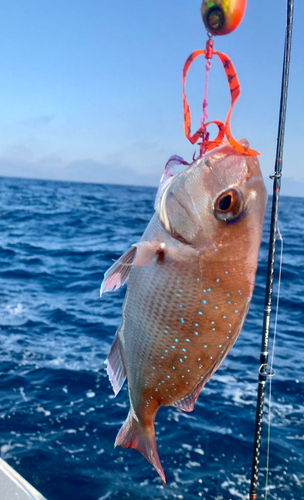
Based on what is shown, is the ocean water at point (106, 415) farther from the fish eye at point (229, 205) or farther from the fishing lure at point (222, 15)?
the fishing lure at point (222, 15)

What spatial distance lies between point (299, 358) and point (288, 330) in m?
1.55

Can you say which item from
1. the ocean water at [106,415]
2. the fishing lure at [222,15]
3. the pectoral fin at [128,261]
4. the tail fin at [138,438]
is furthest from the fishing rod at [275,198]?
the ocean water at [106,415]

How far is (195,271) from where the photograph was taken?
177 centimetres

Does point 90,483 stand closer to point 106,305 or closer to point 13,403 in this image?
point 13,403

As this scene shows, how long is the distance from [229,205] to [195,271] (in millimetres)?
318

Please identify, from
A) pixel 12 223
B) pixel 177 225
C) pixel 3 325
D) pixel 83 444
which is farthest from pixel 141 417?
pixel 12 223

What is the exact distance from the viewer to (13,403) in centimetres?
675

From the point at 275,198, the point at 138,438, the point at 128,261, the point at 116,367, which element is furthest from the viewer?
the point at 275,198

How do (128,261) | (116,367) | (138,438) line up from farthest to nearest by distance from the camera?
(116,367) < (138,438) < (128,261)

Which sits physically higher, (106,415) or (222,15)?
(222,15)

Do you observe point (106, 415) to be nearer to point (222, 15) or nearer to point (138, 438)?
point (138, 438)

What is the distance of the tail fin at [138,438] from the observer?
6.75 feet

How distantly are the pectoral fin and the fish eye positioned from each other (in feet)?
1.03

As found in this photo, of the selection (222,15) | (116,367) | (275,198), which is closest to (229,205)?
(222,15)
